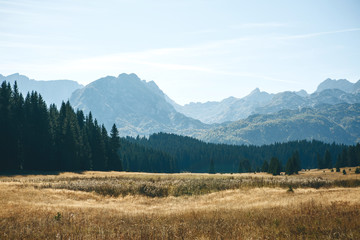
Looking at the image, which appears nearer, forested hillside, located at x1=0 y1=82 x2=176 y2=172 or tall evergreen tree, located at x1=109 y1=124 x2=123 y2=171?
forested hillside, located at x1=0 y1=82 x2=176 y2=172

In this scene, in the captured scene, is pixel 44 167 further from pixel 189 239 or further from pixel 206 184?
pixel 189 239

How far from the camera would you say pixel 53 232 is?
39.9 ft

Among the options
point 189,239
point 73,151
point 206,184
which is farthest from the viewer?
point 73,151

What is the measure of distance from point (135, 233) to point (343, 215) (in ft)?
34.6

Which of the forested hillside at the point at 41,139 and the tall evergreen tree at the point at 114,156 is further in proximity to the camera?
the tall evergreen tree at the point at 114,156

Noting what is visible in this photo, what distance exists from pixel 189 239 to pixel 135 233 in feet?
8.25

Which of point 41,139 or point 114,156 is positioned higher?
point 41,139

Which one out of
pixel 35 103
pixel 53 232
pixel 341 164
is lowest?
pixel 341 164

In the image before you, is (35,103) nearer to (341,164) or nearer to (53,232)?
(53,232)

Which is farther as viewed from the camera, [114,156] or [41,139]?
A: [114,156]

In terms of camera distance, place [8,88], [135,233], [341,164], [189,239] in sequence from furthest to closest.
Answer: [341,164] → [8,88] → [135,233] → [189,239]

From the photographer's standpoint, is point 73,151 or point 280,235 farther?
point 73,151

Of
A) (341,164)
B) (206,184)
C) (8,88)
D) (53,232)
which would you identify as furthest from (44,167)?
(341,164)

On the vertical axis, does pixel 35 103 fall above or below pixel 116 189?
above
